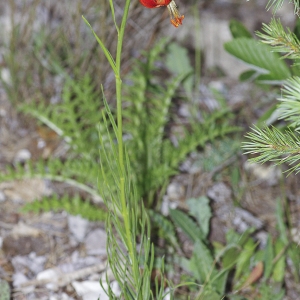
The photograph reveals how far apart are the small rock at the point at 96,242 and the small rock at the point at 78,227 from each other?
3 centimetres

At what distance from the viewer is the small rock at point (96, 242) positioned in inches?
60.9

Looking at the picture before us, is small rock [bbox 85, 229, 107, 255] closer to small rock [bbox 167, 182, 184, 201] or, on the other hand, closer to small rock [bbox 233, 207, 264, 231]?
small rock [bbox 167, 182, 184, 201]

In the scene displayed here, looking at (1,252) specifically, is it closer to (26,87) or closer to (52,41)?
(26,87)

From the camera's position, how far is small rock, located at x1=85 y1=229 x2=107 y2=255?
60.9 inches

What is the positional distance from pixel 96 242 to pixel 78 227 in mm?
92

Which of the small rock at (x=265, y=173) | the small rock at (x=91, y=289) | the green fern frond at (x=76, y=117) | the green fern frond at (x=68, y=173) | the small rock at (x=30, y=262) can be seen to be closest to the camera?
the small rock at (x=91, y=289)

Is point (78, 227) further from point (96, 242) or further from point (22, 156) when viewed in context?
point (22, 156)

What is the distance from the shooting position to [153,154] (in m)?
1.68

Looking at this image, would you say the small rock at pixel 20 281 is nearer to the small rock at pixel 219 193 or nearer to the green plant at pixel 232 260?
the green plant at pixel 232 260

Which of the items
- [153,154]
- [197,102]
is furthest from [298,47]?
[197,102]

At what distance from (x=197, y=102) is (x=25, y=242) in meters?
0.99

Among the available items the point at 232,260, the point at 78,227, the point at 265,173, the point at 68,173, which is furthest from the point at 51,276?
the point at 265,173

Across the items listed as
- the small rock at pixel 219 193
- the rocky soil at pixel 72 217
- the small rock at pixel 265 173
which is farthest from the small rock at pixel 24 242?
the small rock at pixel 265 173

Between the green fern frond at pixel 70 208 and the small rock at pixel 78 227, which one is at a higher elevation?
the green fern frond at pixel 70 208
